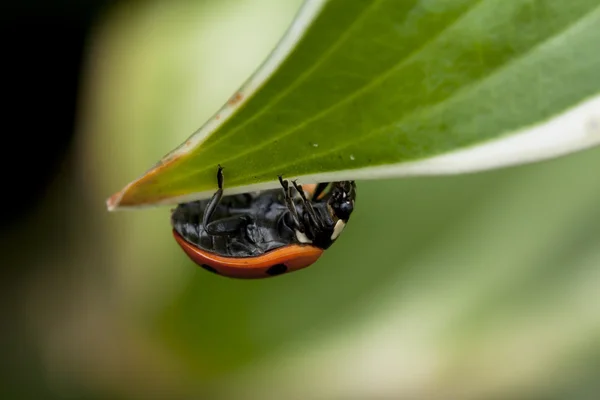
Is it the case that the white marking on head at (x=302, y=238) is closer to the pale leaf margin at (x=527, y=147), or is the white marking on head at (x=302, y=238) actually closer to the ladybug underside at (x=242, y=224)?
the ladybug underside at (x=242, y=224)

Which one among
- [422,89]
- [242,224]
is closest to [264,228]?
[242,224]

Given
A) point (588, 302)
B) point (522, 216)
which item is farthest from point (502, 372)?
point (522, 216)

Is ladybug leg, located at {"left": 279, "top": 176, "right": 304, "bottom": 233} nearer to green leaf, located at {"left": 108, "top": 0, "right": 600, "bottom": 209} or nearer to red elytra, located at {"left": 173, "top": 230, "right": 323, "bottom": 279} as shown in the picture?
red elytra, located at {"left": 173, "top": 230, "right": 323, "bottom": 279}

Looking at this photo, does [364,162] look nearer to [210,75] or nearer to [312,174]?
[312,174]

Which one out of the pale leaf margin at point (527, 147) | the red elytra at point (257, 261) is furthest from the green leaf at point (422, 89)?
the red elytra at point (257, 261)

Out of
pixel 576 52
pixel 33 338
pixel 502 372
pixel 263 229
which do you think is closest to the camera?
pixel 576 52

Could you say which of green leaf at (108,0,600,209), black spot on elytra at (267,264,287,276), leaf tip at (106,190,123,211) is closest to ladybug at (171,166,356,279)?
black spot on elytra at (267,264,287,276)
